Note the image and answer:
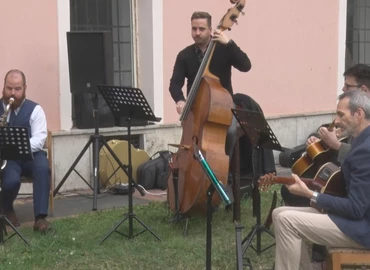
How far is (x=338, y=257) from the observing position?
178 inches

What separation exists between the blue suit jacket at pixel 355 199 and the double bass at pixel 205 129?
→ 1672 mm

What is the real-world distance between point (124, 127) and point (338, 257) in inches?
180

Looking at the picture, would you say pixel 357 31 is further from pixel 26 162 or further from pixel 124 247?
pixel 124 247

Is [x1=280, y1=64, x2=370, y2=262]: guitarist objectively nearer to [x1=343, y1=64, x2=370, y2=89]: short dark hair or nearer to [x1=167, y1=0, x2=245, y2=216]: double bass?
[x1=343, y1=64, x2=370, y2=89]: short dark hair

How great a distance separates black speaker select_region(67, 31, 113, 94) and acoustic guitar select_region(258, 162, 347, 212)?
3.42 meters

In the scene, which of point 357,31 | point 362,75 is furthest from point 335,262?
point 357,31

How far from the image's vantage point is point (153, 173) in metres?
8.45

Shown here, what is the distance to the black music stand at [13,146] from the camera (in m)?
5.90

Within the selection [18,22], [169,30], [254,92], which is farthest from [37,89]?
[254,92]

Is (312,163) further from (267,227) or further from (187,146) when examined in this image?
(187,146)

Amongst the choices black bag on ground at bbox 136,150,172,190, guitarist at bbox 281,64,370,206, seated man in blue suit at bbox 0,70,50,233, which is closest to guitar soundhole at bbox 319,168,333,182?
guitarist at bbox 281,64,370,206

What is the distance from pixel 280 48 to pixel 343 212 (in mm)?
Result: 6025

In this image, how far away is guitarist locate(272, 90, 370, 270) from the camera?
4.34 metres

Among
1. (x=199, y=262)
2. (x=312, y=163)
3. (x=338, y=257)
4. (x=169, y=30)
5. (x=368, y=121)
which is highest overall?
(x=169, y=30)
